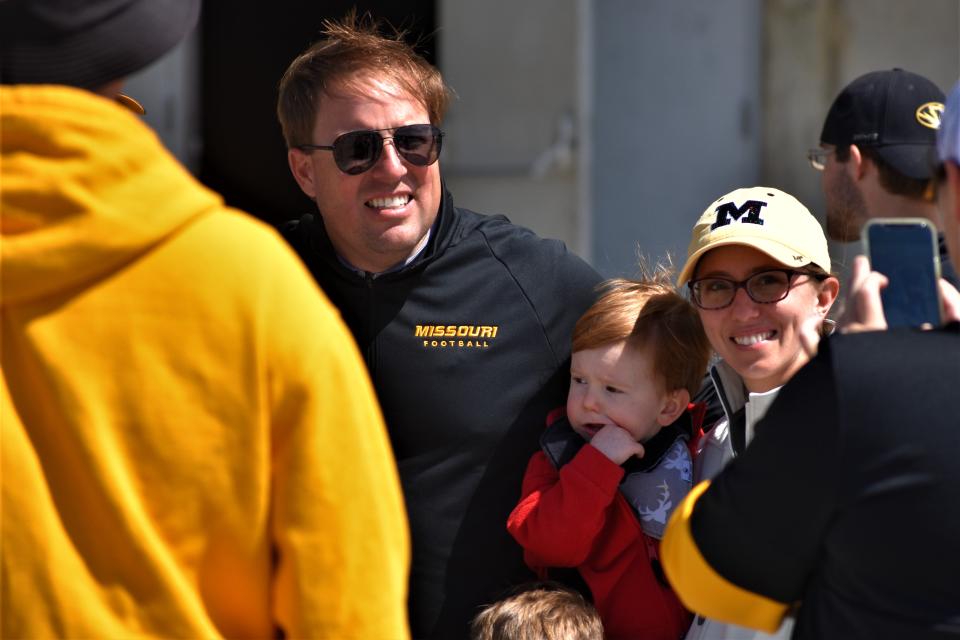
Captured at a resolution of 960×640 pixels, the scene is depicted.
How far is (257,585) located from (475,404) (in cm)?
125

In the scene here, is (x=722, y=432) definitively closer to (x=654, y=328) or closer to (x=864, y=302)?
(x=654, y=328)

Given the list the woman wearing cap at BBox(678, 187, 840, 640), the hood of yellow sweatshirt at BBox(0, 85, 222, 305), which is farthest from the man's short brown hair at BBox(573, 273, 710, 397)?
the hood of yellow sweatshirt at BBox(0, 85, 222, 305)

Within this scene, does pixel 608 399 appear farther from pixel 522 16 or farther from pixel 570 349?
pixel 522 16

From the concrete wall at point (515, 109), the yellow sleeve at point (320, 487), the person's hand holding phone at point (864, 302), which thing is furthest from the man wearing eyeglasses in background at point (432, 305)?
the concrete wall at point (515, 109)

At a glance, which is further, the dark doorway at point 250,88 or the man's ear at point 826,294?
the dark doorway at point 250,88

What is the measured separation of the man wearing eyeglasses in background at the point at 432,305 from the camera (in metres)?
2.76

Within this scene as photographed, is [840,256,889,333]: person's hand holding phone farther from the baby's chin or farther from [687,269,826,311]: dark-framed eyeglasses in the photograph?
the baby's chin

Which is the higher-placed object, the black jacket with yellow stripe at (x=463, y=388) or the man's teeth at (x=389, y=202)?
the man's teeth at (x=389, y=202)

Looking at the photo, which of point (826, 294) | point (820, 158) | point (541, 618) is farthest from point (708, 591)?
point (820, 158)

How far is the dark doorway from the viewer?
681 cm

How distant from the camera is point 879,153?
295cm

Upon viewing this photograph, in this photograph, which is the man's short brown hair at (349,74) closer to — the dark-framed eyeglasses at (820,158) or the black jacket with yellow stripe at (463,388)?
the black jacket with yellow stripe at (463,388)

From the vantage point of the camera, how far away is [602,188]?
25.3ft

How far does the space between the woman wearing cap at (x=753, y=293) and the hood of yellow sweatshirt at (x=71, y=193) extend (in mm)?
1415
